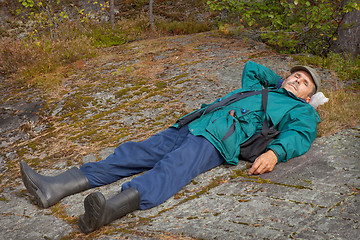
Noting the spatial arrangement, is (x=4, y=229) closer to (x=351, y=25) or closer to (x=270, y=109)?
(x=270, y=109)

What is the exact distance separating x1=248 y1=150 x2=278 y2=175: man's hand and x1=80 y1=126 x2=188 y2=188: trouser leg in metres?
0.82

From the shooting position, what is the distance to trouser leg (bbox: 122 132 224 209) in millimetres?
2924

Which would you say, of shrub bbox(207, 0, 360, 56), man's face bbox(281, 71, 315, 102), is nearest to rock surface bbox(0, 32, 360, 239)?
shrub bbox(207, 0, 360, 56)

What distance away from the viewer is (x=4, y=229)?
9.38 ft

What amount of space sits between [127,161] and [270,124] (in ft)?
5.15

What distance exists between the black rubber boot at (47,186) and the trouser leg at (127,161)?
0.18m

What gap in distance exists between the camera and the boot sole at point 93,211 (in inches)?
99.4

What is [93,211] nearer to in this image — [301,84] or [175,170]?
[175,170]

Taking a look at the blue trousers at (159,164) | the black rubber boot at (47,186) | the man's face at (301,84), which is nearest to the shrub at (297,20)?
the man's face at (301,84)

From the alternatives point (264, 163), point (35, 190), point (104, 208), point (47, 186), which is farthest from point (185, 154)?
point (35, 190)

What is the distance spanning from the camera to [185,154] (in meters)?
3.21

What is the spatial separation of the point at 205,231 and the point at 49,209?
1571 mm

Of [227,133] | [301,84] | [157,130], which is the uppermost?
[301,84]

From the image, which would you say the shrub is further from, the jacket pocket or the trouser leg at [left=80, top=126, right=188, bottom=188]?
the trouser leg at [left=80, top=126, right=188, bottom=188]
